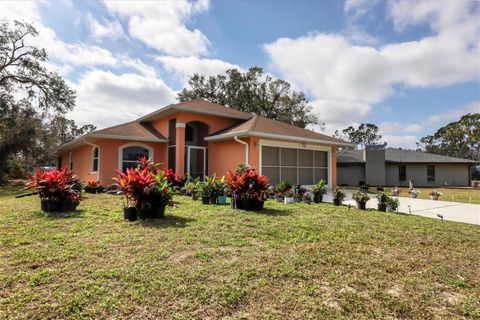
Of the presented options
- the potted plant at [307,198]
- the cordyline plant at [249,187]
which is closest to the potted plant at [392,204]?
the potted plant at [307,198]

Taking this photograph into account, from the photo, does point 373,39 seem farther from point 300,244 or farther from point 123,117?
point 123,117

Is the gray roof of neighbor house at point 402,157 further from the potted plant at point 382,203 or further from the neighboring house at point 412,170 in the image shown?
the potted plant at point 382,203

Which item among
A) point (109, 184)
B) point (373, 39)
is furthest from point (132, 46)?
point (373, 39)

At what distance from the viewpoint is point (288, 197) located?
1002cm

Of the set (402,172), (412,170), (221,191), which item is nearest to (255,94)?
(402,172)

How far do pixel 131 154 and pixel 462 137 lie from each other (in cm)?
4825

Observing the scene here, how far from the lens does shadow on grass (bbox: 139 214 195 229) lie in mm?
5717

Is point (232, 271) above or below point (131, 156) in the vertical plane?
below

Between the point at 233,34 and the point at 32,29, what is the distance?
62.0ft

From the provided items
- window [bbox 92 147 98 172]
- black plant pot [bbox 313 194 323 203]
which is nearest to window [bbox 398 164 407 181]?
black plant pot [bbox 313 194 323 203]

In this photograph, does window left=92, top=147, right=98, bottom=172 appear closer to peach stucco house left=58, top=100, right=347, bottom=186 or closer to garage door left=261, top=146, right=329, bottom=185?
peach stucco house left=58, top=100, right=347, bottom=186

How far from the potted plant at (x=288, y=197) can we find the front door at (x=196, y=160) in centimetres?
631

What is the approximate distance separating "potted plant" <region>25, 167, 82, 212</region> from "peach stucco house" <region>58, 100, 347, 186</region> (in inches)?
249

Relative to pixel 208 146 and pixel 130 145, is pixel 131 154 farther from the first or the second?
pixel 208 146
